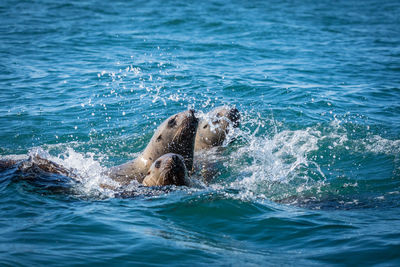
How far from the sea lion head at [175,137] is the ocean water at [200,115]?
0.93 meters

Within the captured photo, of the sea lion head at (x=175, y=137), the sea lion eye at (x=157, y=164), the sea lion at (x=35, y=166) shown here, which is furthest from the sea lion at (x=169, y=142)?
the sea lion eye at (x=157, y=164)

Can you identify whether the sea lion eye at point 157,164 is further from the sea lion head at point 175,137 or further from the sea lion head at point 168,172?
the sea lion head at point 175,137

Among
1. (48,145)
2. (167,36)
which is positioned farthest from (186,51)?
(48,145)

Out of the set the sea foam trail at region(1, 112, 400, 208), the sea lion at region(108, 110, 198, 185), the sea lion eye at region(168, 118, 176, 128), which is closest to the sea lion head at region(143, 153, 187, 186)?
the sea foam trail at region(1, 112, 400, 208)

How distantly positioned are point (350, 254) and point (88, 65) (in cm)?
1234

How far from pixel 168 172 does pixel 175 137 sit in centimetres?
135

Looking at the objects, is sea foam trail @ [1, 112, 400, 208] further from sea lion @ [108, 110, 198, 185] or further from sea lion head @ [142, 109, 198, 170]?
sea lion head @ [142, 109, 198, 170]

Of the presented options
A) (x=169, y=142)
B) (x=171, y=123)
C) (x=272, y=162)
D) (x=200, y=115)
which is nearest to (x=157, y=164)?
(x=169, y=142)

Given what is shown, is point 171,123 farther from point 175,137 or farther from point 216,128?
point 216,128

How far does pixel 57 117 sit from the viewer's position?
1200cm

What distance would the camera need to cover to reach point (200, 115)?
10.6 m

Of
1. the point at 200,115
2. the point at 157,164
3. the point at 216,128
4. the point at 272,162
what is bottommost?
the point at 272,162

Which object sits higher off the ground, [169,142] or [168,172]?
[169,142]

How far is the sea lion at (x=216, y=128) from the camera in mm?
10680
